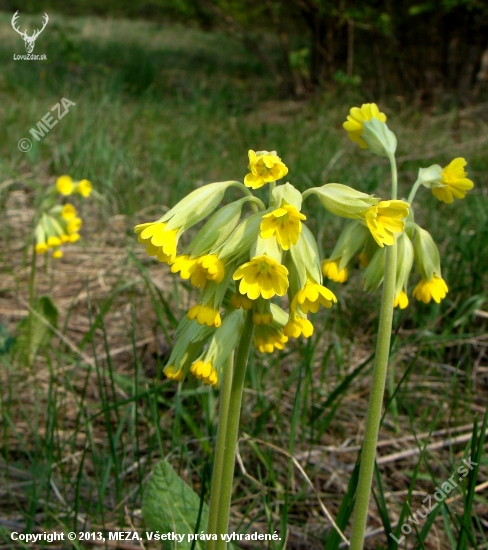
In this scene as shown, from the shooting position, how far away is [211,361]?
1290 mm

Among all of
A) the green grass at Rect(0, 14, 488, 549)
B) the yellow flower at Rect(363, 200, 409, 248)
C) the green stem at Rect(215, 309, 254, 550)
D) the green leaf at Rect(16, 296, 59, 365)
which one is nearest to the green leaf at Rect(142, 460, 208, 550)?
the green grass at Rect(0, 14, 488, 549)

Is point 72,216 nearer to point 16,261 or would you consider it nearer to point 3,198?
point 16,261

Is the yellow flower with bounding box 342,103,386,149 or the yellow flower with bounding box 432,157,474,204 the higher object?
the yellow flower with bounding box 342,103,386,149

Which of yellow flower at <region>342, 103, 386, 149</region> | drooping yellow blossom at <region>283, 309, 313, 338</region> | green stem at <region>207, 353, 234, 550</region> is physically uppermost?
yellow flower at <region>342, 103, 386, 149</region>

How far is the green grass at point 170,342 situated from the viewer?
6.02 feet

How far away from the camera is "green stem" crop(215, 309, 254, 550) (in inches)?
46.3

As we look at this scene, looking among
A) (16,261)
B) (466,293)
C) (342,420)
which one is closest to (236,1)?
(16,261)

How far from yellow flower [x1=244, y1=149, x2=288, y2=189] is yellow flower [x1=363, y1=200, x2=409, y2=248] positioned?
190 mm

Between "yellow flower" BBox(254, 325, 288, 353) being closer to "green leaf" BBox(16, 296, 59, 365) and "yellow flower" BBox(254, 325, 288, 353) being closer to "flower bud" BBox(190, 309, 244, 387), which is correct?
"flower bud" BBox(190, 309, 244, 387)

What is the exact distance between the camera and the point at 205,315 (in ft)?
3.92

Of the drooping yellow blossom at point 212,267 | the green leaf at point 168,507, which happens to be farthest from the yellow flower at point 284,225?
the green leaf at point 168,507

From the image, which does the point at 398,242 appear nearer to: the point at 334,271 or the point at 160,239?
the point at 334,271

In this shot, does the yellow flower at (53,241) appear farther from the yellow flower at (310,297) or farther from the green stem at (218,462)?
the yellow flower at (310,297)

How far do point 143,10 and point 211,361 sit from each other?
22.0 meters
